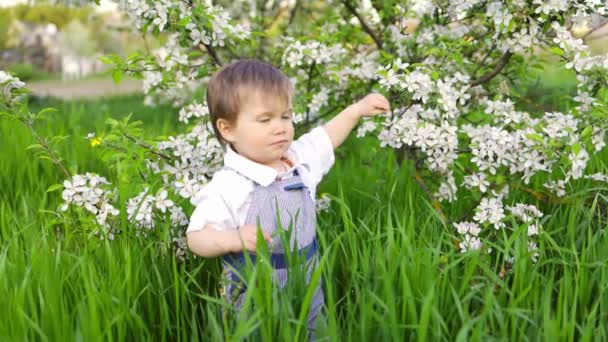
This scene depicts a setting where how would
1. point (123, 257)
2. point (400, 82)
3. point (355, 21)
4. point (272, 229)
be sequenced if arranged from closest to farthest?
point (272, 229), point (123, 257), point (400, 82), point (355, 21)

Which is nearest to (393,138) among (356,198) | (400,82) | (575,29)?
(400,82)

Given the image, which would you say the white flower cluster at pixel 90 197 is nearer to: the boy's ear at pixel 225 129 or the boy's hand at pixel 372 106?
the boy's ear at pixel 225 129

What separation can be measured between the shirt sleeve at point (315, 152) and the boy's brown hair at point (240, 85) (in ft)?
1.02

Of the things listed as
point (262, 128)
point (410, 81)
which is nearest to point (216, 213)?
point (262, 128)

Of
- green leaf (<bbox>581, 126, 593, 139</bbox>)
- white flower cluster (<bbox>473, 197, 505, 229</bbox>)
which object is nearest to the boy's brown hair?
white flower cluster (<bbox>473, 197, 505, 229</bbox>)

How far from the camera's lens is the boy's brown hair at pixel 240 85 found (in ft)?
7.29

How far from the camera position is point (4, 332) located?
191 centimetres

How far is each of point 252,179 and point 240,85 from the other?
33 centimetres

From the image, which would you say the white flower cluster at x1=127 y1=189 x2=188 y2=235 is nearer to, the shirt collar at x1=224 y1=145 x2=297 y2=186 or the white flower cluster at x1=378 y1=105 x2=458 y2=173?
the shirt collar at x1=224 y1=145 x2=297 y2=186

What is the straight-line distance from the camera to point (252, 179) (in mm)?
2254

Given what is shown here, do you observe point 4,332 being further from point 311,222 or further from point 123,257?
point 311,222

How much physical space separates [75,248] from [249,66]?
125 centimetres

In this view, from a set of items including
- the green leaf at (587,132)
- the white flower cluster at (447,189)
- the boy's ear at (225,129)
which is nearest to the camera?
the boy's ear at (225,129)

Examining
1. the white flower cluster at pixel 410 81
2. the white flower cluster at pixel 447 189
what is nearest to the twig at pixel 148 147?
the white flower cluster at pixel 410 81
